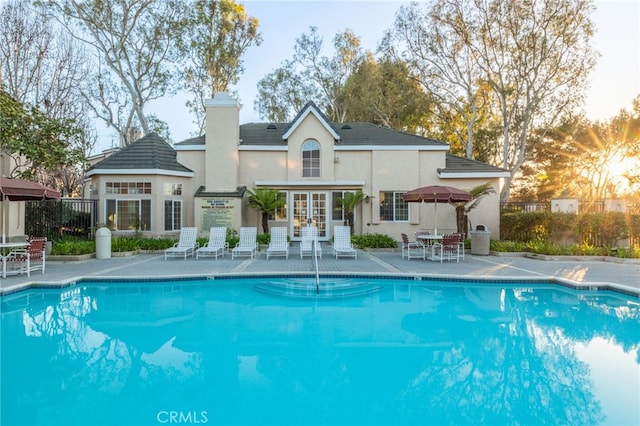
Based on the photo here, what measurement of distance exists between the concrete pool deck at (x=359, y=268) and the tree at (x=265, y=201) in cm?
374

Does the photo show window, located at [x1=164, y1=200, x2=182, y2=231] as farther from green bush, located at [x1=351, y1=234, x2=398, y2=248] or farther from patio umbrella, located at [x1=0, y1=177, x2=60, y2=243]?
green bush, located at [x1=351, y1=234, x2=398, y2=248]

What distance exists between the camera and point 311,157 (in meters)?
19.6

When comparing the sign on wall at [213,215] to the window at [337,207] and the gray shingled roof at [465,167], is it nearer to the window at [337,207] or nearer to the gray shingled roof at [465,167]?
the window at [337,207]

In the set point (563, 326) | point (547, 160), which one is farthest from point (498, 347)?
point (547, 160)

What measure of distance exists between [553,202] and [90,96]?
31.6 m

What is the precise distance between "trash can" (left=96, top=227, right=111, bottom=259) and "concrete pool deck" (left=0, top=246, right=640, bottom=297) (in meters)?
0.50

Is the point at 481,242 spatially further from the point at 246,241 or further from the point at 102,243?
the point at 102,243

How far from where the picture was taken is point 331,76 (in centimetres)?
3322

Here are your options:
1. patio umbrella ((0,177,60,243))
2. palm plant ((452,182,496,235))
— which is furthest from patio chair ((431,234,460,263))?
patio umbrella ((0,177,60,243))

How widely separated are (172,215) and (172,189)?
135cm

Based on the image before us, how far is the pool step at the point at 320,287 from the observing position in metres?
9.54

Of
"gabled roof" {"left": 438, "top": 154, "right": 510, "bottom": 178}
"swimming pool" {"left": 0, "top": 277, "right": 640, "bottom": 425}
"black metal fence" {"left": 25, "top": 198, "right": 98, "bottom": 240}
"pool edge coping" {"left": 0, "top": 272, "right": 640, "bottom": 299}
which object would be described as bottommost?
"swimming pool" {"left": 0, "top": 277, "right": 640, "bottom": 425}

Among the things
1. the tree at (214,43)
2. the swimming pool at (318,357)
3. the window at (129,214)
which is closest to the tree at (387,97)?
the tree at (214,43)

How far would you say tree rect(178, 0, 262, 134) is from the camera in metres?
25.4
